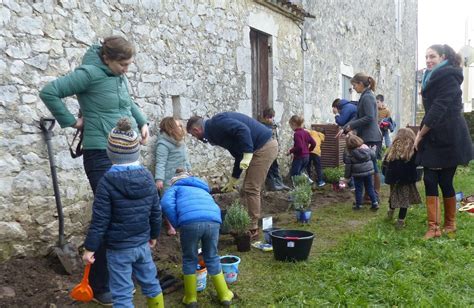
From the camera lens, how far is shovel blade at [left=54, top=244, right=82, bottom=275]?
139 inches

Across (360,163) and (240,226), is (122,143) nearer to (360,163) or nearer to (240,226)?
(240,226)

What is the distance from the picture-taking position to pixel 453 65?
432 centimetres

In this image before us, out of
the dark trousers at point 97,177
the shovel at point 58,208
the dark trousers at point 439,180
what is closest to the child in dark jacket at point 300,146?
the dark trousers at point 439,180

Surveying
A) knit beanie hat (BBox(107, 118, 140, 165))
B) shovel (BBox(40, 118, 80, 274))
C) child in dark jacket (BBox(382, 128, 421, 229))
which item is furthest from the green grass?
knit beanie hat (BBox(107, 118, 140, 165))

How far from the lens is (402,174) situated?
5.04m

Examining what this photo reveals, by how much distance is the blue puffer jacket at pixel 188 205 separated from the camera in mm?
3008

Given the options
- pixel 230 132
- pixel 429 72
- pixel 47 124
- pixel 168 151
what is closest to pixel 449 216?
pixel 429 72

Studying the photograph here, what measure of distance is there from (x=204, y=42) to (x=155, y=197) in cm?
347

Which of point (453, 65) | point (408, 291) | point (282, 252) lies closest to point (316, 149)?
point (453, 65)

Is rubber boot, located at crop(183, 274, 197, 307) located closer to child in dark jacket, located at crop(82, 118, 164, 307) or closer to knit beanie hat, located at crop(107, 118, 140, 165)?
child in dark jacket, located at crop(82, 118, 164, 307)

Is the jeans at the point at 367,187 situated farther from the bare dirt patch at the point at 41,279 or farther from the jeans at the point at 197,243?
the jeans at the point at 197,243

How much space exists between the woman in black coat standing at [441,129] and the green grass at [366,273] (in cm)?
49

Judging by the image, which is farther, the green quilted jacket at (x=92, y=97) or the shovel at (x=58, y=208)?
the shovel at (x=58, y=208)

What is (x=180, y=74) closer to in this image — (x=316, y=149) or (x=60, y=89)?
(x=60, y=89)
